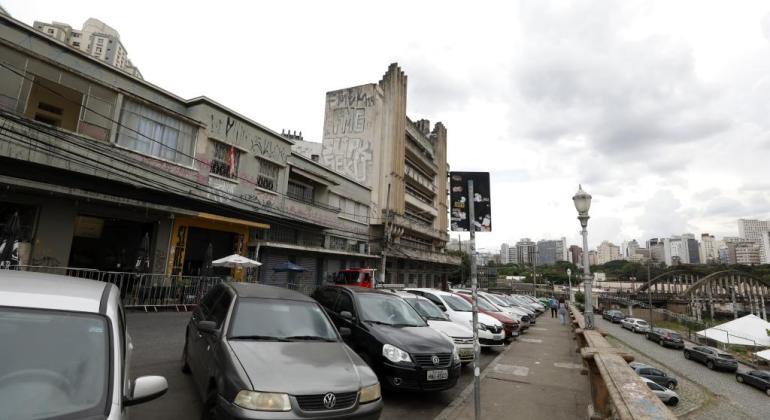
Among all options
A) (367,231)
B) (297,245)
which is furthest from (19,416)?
(367,231)

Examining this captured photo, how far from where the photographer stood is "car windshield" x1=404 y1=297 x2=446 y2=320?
31.2 feet

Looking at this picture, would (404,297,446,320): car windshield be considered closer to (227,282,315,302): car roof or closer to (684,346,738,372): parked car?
(227,282,315,302): car roof

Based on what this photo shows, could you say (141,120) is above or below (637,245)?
below

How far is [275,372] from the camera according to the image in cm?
369

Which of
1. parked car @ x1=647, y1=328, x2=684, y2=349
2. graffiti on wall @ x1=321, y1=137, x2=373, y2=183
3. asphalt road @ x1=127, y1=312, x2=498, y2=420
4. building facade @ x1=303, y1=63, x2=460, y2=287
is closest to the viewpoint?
asphalt road @ x1=127, y1=312, x2=498, y2=420

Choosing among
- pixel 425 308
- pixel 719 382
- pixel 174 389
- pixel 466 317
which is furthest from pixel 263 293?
pixel 719 382

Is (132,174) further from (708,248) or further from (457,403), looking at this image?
(708,248)

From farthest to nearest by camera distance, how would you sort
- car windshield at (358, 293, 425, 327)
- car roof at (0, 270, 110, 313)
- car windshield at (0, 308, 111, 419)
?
car windshield at (358, 293, 425, 327)
car roof at (0, 270, 110, 313)
car windshield at (0, 308, 111, 419)

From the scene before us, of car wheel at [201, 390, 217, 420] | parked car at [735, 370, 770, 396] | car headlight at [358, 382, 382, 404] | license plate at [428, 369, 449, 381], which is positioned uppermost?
car headlight at [358, 382, 382, 404]

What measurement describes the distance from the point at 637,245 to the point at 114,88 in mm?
231369

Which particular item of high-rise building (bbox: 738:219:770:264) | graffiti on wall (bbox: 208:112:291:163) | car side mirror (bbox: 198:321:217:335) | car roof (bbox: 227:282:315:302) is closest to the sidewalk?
car roof (bbox: 227:282:315:302)

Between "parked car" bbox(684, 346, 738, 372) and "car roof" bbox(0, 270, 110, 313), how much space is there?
4340 cm

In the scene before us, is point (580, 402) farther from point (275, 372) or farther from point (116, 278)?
point (116, 278)

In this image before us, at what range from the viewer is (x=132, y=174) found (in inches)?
504
